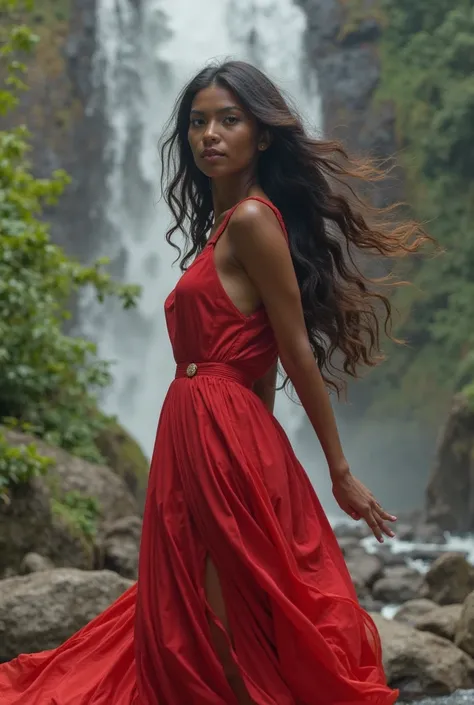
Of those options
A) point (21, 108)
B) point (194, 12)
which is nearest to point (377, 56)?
point (194, 12)

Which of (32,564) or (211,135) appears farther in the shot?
(32,564)

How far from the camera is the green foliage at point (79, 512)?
651 centimetres

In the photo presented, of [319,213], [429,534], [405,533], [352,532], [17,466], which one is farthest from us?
[429,534]

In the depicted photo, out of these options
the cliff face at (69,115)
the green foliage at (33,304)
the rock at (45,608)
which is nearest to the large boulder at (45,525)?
the green foliage at (33,304)

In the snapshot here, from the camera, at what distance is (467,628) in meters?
4.89

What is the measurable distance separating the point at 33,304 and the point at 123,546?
2116 millimetres

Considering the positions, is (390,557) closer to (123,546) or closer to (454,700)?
(123,546)

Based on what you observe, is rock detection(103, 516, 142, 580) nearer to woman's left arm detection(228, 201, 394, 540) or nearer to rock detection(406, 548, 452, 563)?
woman's left arm detection(228, 201, 394, 540)

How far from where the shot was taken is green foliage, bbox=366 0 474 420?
71.4ft

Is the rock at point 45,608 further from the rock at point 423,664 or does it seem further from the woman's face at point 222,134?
the woman's face at point 222,134

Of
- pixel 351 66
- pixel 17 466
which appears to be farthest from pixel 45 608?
pixel 351 66

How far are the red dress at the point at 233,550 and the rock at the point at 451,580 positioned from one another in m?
4.72

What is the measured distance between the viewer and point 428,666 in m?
4.62

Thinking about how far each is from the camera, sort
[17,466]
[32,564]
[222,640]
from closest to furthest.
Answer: [222,640]
[32,564]
[17,466]
